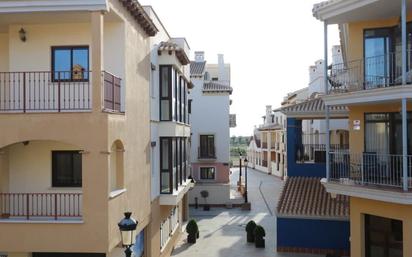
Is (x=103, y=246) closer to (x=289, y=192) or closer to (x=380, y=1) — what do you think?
(x=380, y=1)

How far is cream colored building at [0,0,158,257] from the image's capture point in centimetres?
1173

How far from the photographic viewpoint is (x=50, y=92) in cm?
1363

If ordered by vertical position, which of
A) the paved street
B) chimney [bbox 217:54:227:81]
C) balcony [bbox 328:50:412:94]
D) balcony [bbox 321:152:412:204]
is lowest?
the paved street

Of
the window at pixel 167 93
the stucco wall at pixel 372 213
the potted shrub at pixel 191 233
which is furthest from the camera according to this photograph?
the potted shrub at pixel 191 233

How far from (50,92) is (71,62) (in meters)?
1.07

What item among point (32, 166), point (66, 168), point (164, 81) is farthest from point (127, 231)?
point (164, 81)

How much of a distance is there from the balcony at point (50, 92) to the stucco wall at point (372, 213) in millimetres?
8087

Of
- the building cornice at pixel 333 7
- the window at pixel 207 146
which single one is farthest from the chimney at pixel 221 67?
the building cornice at pixel 333 7

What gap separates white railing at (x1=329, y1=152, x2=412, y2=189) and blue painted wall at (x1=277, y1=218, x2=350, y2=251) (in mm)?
6068

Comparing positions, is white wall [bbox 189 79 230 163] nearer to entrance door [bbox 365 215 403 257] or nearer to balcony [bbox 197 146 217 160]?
balcony [bbox 197 146 217 160]

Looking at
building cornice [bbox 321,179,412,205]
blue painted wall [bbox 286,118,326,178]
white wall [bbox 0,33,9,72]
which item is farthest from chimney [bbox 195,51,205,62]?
building cornice [bbox 321,179,412,205]

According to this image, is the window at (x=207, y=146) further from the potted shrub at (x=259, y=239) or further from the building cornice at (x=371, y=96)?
the building cornice at (x=371, y=96)

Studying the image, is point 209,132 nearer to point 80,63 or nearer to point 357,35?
point 357,35

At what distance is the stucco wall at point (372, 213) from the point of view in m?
12.7
